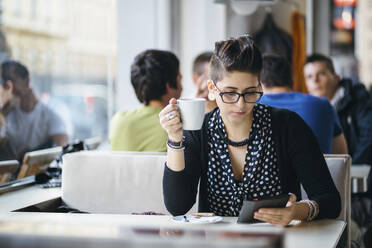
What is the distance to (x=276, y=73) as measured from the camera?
304 cm

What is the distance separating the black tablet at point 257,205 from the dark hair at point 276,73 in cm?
153

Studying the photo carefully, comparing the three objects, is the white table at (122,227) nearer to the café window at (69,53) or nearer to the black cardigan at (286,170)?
the black cardigan at (286,170)

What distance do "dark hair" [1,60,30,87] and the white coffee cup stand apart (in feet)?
4.98

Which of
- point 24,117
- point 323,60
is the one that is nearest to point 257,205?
point 24,117

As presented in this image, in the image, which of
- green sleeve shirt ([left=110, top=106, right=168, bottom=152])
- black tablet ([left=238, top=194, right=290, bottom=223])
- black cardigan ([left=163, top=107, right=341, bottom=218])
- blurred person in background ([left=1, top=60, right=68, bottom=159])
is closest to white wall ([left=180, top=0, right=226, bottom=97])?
blurred person in background ([left=1, top=60, right=68, bottom=159])

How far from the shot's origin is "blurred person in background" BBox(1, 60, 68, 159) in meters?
2.88

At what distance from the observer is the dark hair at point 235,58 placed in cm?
177

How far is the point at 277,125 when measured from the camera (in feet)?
6.10

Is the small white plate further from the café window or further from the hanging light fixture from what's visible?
the hanging light fixture

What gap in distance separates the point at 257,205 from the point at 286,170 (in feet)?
1.23

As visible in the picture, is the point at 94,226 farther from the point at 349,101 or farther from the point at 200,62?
the point at 349,101

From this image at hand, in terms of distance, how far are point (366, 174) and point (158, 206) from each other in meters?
1.22

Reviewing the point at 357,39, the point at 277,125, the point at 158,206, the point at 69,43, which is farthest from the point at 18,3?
the point at 357,39

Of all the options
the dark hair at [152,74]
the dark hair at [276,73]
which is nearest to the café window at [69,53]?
the dark hair at [152,74]
